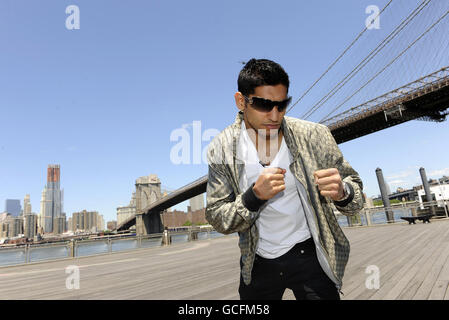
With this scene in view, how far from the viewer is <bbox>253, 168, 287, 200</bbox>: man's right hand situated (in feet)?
3.87

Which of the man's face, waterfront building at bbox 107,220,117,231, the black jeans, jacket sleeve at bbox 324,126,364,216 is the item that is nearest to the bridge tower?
the black jeans

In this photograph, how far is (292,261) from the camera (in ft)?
4.91

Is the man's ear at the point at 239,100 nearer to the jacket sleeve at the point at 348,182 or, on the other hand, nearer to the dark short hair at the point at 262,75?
the dark short hair at the point at 262,75

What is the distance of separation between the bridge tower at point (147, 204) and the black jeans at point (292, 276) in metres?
51.4

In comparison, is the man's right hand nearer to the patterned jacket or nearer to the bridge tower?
the patterned jacket

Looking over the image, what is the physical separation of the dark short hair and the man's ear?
47 mm

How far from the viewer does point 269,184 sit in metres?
1.18

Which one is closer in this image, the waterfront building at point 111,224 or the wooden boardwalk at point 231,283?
the wooden boardwalk at point 231,283

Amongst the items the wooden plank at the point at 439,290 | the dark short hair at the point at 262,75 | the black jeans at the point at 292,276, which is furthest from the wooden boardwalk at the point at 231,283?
the dark short hair at the point at 262,75

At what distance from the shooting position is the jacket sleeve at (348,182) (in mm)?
1401

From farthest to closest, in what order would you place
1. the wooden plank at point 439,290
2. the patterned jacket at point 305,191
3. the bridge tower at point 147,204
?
the bridge tower at point 147,204
the wooden plank at point 439,290
the patterned jacket at point 305,191

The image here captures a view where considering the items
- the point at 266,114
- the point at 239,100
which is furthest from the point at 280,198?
the point at 239,100
